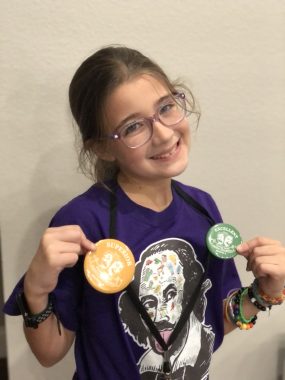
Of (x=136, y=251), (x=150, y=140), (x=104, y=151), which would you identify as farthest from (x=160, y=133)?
(x=136, y=251)

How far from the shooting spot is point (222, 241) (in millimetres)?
814

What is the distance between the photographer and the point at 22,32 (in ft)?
2.96

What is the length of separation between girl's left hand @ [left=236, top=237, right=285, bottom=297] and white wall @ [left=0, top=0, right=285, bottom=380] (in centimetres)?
40

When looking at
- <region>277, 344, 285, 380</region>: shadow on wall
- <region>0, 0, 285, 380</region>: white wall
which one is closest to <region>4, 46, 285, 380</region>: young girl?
<region>0, 0, 285, 380</region>: white wall

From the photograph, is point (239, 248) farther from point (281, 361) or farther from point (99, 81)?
point (281, 361)

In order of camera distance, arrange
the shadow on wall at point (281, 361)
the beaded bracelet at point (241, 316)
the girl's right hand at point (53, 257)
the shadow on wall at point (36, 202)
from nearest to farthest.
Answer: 1. the girl's right hand at point (53, 257)
2. the beaded bracelet at point (241, 316)
3. the shadow on wall at point (36, 202)
4. the shadow on wall at point (281, 361)

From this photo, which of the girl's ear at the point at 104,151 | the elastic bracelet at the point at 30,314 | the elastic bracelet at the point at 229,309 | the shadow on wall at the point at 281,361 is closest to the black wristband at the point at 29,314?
the elastic bracelet at the point at 30,314

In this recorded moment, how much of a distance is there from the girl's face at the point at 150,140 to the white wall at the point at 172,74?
253mm

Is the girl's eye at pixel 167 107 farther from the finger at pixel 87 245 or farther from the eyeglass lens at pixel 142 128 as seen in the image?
the finger at pixel 87 245

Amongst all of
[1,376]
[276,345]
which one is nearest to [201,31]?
[276,345]

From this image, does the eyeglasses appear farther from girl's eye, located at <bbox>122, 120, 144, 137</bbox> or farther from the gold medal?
the gold medal

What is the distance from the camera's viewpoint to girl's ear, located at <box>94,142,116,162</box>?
81cm

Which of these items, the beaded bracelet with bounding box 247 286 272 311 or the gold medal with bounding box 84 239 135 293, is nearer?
the gold medal with bounding box 84 239 135 293

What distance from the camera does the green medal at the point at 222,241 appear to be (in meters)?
0.79
